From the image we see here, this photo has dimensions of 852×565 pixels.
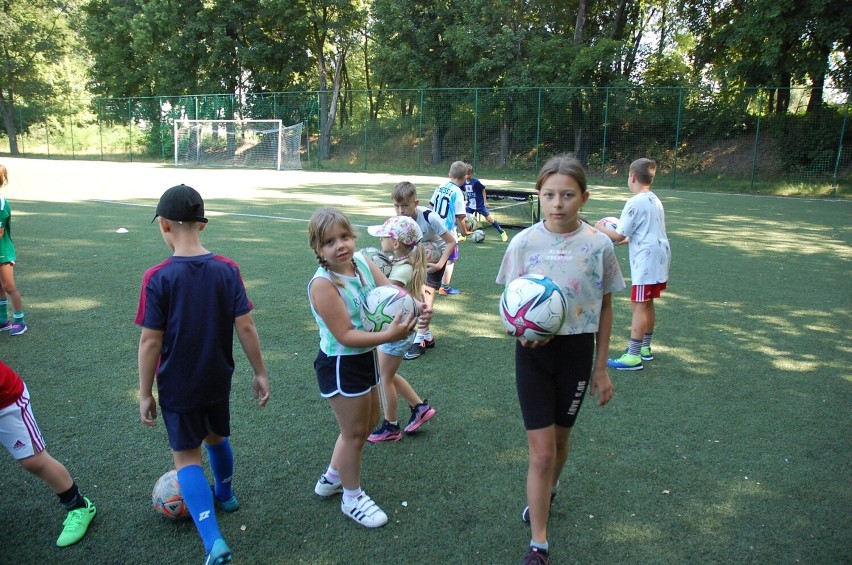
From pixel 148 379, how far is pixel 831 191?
25110 millimetres

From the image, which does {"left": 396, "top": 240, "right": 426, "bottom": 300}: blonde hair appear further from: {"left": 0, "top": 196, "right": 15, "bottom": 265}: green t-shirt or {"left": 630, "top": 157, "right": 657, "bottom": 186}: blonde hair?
{"left": 0, "top": 196, "right": 15, "bottom": 265}: green t-shirt

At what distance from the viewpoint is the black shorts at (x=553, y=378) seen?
288 centimetres

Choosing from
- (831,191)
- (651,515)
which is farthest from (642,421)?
(831,191)

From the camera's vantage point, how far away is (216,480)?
3.28 meters

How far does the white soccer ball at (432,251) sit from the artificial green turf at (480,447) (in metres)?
0.87

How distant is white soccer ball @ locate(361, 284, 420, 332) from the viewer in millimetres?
2861

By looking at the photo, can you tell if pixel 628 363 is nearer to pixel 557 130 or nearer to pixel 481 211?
pixel 481 211

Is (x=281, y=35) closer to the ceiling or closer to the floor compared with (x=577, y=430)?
closer to the ceiling

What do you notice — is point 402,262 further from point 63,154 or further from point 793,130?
point 63,154

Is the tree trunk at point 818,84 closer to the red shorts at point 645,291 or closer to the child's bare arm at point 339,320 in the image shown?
the red shorts at point 645,291

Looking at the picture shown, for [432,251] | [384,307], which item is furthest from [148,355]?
[432,251]

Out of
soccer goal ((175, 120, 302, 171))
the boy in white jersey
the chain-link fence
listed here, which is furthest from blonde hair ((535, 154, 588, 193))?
soccer goal ((175, 120, 302, 171))

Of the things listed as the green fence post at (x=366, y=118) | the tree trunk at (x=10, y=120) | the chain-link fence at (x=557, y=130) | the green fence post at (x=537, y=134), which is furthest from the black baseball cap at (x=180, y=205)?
the tree trunk at (x=10, y=120)

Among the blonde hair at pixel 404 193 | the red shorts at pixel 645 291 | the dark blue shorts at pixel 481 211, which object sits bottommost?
the red shorts at pixel 645 291
